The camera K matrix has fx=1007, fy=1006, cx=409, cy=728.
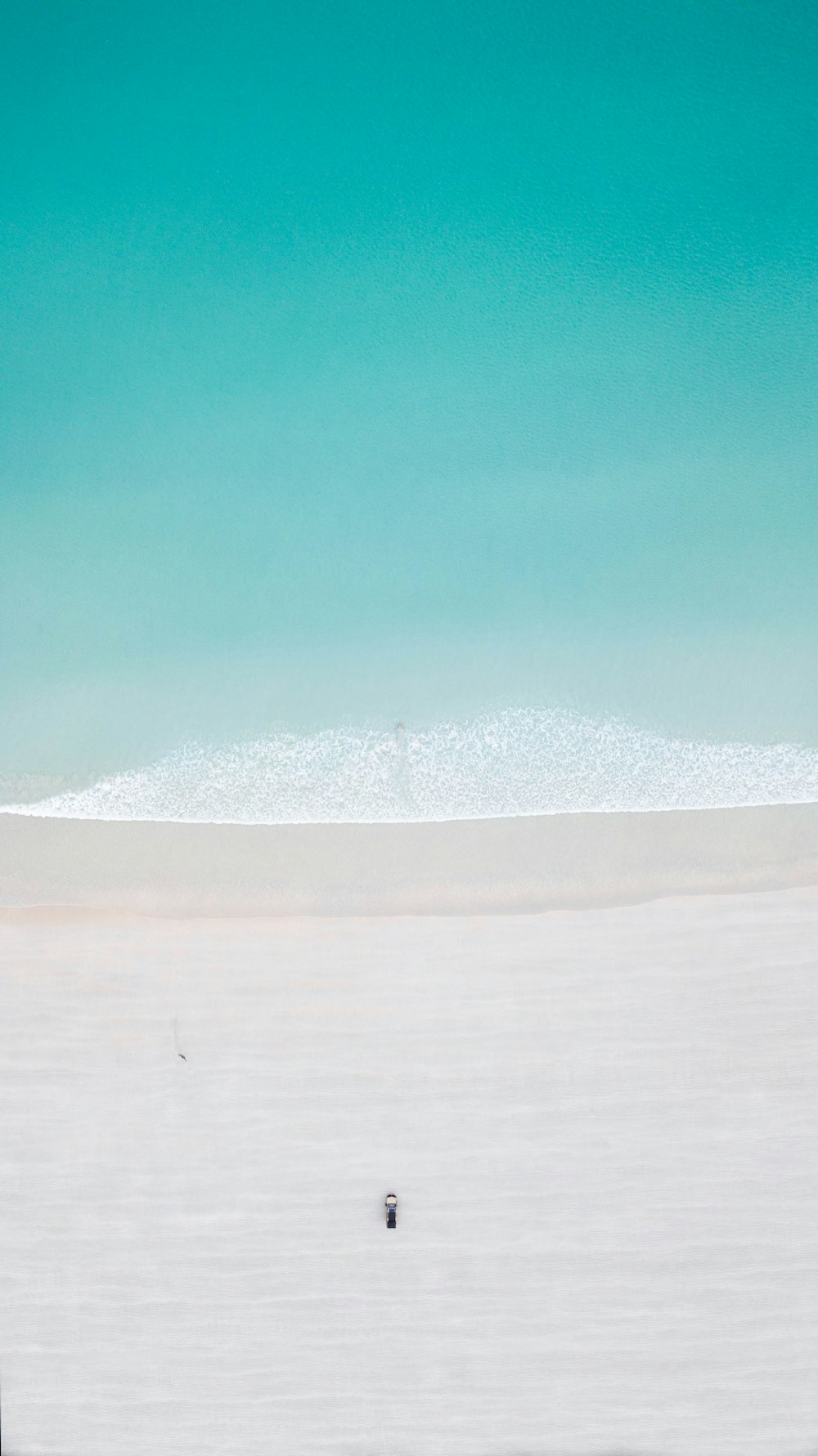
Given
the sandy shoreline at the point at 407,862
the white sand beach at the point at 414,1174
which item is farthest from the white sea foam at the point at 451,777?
the white sand beach at the point at 414,1174

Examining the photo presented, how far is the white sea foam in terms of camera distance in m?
2.77

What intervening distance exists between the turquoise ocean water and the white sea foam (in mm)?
89

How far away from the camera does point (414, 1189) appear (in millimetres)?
2377

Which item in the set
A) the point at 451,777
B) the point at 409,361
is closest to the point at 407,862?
the point at 451,777

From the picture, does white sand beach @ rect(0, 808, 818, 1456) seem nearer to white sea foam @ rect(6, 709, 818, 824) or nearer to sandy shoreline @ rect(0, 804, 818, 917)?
sandy shoreline @ rect(0, 804, 818, 917)

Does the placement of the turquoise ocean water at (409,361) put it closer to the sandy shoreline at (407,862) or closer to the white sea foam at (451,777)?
the white sea foam at (451,777)

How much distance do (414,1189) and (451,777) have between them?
1.05 meters

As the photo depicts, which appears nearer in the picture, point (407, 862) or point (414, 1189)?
point (414, 1189)

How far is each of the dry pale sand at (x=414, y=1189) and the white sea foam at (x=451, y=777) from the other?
354mm

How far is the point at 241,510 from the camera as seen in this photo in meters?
2.98

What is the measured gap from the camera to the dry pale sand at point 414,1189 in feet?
7.55

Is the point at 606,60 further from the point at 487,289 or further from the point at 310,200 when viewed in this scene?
the point at 310,200

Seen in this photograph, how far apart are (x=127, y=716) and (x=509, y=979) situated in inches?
51.2

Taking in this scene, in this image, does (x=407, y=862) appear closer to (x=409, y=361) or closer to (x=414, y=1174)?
(x=414, y=1174)
